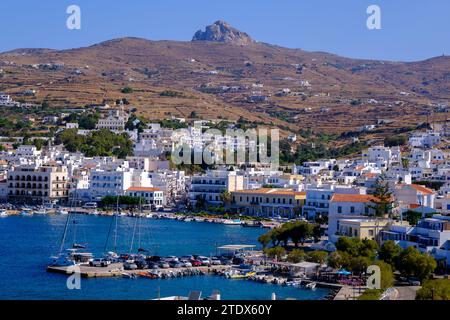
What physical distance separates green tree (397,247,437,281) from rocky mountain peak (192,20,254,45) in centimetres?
12914

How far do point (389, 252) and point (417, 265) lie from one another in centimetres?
155

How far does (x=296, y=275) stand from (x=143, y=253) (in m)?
6.00

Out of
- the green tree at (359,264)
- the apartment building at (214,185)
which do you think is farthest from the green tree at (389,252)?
the apartment building at (214,185)

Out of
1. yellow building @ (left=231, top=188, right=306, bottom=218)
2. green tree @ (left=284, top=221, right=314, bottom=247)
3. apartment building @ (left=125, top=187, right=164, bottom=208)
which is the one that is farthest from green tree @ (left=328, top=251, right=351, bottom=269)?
apartment building @ (left=125, top=187, right=164, bottom=208)

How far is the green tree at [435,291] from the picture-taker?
1349cm

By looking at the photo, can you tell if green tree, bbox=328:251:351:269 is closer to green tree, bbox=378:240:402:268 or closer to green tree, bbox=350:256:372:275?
green tree, bbox=350:256:372:275

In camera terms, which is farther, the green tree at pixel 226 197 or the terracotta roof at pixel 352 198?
the green tree at pixel 226 197

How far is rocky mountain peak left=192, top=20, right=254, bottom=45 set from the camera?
483ft

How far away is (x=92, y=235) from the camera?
29375 mm

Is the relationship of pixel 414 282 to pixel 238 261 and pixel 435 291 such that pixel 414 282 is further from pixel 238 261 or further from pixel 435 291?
pixel 238 261

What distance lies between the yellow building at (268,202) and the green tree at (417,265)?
723 inches

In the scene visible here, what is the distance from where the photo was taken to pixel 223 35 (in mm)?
147750

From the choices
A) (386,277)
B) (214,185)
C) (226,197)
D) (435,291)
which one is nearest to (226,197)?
(226,197)

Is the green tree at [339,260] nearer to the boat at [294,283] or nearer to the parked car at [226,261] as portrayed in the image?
the boat at [294,283]
